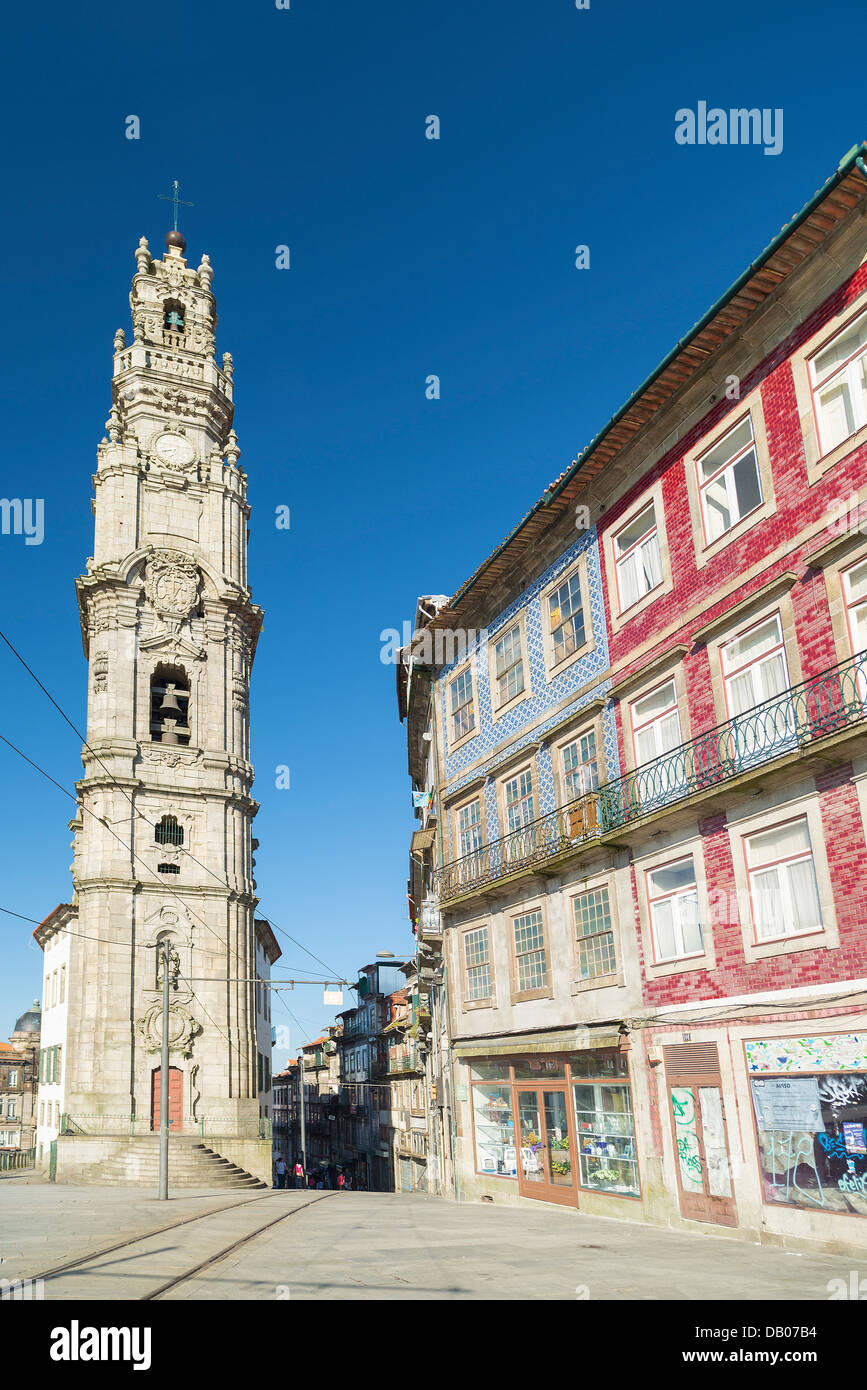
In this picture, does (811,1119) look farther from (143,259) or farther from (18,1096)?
(18,1096)

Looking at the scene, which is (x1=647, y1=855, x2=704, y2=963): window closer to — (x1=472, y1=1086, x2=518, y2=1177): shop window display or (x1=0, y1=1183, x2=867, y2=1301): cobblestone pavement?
(x1=0, y1=1183, x2=867, y2=1301): cobblestone pavement

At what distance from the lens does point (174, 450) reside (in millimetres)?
50562

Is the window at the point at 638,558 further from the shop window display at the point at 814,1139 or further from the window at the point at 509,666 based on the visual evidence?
the shop window display at the point at 814,1139

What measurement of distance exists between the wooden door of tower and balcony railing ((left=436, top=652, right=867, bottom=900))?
2247 cm

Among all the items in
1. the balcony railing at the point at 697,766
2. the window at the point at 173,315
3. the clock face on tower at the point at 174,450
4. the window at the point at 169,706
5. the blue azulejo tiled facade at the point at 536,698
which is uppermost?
the window at the point at 173,315

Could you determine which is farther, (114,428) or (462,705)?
(114,428)

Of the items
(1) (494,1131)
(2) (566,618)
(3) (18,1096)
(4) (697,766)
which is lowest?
(3) (18,1096)

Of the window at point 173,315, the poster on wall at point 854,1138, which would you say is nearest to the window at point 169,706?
the window at point 173,315

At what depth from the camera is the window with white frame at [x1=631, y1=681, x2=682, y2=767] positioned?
Result: 18516 mm

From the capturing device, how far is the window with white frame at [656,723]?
18.5 metres

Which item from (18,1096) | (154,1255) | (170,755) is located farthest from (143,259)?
(18,1096)

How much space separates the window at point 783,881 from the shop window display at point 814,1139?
2.11 m

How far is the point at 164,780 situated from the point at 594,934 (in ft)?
93.6
